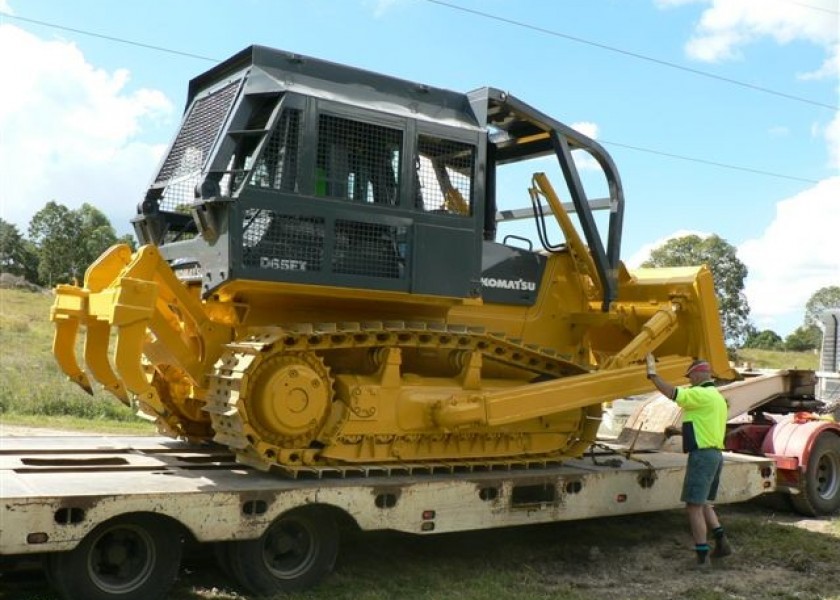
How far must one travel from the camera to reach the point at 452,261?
721 centimetres

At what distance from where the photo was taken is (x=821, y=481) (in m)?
10.6

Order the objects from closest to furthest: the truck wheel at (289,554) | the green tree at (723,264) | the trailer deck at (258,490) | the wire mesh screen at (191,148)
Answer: the trailer deck at (258,490) → the truck wheel at (289,554) → the wire mesh screen at (191,148) → the green tree at (723,264)

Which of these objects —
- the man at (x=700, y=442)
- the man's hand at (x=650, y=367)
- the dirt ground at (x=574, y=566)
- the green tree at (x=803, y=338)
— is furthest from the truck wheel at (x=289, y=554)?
the green tree at (x=803, y=338)

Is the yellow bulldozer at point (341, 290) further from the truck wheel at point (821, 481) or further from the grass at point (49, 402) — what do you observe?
the grass at point (49, 402)

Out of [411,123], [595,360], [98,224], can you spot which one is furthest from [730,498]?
[98,224]

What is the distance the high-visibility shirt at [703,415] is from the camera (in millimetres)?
8000

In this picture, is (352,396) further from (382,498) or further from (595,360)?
(595,360)

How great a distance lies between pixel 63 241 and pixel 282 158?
70.1 m

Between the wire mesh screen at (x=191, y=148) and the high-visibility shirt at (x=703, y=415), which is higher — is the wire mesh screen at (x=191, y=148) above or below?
above

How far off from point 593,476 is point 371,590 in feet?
7.86

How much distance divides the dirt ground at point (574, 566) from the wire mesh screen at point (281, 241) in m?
2.36

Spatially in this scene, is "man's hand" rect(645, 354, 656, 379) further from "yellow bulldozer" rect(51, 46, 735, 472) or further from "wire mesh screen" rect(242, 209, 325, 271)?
"wire mesh screen" rect(242, 209, 325, 271)

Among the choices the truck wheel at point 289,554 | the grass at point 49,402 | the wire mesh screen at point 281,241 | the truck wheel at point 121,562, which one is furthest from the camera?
the grass at point 49,402

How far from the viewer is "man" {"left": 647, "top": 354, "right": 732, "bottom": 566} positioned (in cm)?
797
